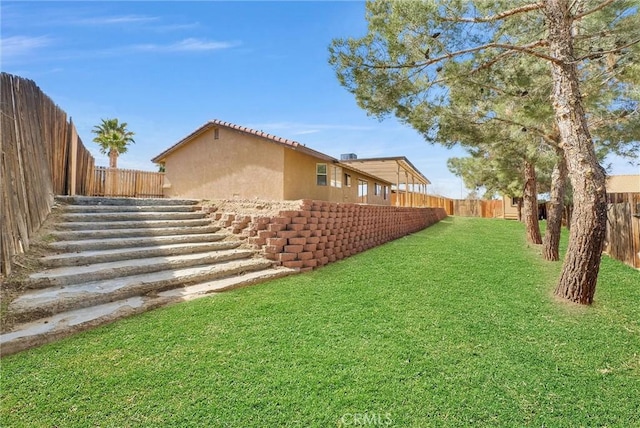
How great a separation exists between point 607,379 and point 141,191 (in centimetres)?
1615

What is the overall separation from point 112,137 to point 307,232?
2623cm

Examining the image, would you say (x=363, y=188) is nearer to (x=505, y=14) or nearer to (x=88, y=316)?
(x=505, y=14)

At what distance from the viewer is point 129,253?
17.9ft

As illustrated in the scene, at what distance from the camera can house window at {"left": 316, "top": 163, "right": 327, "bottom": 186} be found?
13247 mm

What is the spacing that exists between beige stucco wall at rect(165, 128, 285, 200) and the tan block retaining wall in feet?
10.5

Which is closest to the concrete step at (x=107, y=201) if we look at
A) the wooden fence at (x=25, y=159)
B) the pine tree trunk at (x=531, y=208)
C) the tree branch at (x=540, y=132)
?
the wooden fence at (x=25, y=159)

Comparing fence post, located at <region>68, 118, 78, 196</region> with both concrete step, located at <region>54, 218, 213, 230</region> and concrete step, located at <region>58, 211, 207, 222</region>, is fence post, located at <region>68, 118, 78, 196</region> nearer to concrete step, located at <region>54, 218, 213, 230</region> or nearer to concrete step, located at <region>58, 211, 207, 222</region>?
concrete step, located at <region>58, 211, 207, 222</region>

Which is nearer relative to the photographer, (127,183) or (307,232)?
(307,232)

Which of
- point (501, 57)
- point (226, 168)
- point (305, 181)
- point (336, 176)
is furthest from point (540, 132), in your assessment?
point (226, 168)

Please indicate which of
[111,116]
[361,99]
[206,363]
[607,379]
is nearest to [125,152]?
[111,116]

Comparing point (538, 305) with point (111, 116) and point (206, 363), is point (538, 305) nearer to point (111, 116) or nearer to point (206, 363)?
point (206, 363)

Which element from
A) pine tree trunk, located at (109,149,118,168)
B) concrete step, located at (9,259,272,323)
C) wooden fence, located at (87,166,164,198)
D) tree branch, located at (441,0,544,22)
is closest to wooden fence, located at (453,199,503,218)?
tree branch, located at (441,0,544,22)

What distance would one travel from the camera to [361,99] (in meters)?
6.89

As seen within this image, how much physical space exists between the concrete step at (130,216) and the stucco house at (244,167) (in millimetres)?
3437
